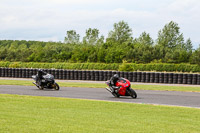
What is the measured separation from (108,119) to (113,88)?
8.67 meters

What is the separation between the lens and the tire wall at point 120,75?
A: 31469 millimetres

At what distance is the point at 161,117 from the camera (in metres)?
11.4

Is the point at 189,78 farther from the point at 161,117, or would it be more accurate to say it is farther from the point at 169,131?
the point at 169,131

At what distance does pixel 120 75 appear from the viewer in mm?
34438

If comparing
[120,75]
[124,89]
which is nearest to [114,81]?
[124,89]

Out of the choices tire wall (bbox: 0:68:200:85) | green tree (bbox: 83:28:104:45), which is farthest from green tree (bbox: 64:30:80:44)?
tire wall (bbox: 0:68:200:85)

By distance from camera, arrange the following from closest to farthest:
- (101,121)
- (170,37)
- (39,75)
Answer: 1. (101,121)
2. (39,75)
3. (170,37)

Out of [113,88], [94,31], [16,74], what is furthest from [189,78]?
[94,31]

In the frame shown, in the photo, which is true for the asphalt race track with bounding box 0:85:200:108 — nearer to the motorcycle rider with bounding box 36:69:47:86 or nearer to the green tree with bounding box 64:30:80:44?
the motorcycle rider with bounding box 36:69:47:86

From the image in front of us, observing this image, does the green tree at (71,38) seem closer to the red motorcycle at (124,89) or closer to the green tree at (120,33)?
the green tree at (120,33)

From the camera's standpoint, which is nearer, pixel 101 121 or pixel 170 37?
pixel 101 121

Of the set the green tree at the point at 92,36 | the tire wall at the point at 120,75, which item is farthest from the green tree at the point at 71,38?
the tire wall at the point at 120,75

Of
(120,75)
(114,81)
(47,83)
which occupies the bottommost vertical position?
(47,83)

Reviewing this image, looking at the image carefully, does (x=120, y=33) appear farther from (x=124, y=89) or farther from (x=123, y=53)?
(x=124, y=89)
